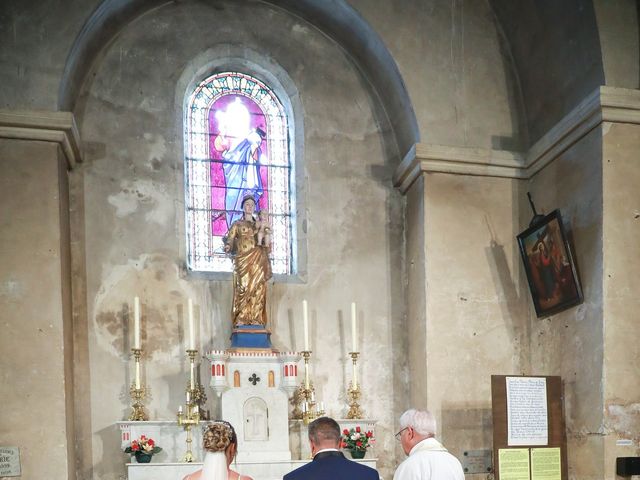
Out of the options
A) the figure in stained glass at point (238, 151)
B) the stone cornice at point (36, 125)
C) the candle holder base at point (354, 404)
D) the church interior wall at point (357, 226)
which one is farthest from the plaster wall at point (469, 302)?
the stone cornice at point (36, 125)

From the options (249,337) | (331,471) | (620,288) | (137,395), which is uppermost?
(620,288)

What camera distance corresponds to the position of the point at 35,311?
25.9 feet

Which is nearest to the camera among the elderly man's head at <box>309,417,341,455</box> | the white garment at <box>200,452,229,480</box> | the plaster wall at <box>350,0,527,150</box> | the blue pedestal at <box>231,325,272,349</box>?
the white garment at <box>200,452,229,480</box>

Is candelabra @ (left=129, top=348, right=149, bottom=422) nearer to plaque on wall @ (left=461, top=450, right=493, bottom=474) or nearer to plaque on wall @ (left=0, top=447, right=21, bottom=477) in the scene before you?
plaque on wall @ (left=0, top=447, right=21, bottom=477)

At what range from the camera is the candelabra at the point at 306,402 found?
28.5 feet

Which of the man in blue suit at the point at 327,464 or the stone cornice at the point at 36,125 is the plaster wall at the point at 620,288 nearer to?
the man in blue suit at the point at 327,464

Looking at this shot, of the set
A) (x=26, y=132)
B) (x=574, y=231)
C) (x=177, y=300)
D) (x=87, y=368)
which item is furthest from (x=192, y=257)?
(x=574, y=231)

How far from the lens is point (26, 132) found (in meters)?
8.21

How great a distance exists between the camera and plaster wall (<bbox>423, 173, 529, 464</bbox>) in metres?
8.96

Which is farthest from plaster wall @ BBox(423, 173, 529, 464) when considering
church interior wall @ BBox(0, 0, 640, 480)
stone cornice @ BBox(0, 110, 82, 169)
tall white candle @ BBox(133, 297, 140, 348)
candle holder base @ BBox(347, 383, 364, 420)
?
stone cornice @ BBox(0, 110, 82, 169)

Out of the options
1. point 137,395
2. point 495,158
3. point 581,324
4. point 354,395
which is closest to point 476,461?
point 354,395

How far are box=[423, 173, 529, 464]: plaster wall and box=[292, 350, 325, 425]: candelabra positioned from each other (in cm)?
116

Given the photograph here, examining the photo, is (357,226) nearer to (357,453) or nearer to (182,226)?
(182,226)

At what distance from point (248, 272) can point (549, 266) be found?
118 inches
